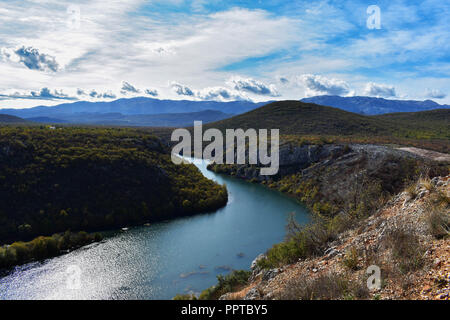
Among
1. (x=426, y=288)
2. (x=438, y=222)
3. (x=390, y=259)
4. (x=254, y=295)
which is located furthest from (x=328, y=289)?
(x=438, y=222)

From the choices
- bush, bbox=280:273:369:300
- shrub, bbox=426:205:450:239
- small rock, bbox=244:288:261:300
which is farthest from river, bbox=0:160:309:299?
shrub, bbox=426:205:450:239

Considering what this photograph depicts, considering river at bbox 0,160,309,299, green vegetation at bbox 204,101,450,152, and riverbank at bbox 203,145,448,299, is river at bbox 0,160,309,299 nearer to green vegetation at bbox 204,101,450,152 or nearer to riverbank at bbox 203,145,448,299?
riverbank at bbox 203,145,448,299

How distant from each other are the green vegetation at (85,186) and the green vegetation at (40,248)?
395 cm

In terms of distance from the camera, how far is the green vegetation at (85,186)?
3472 cm

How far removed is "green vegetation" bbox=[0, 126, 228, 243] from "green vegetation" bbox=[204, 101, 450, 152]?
1321 inches

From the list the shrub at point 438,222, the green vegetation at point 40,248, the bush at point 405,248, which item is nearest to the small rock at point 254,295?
the bush at point 405,248

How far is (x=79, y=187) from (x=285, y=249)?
3543cm

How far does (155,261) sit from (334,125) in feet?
263

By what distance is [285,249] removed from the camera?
14.2 metres

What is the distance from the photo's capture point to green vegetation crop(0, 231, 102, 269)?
2711cm

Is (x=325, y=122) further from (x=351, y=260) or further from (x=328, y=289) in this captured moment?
(x=328, y=289)

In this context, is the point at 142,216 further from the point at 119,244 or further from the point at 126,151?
the point at 126,151

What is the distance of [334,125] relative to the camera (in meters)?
92.6
